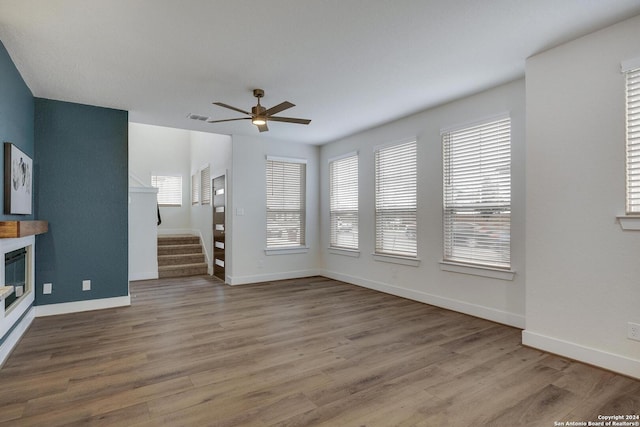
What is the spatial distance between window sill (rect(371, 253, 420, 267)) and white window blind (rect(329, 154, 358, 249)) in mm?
672

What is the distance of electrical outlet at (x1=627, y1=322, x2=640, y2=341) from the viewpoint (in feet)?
8.16

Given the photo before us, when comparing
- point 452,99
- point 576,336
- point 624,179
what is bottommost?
point 576,336

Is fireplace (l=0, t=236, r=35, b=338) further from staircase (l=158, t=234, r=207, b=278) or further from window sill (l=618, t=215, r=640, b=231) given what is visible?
window sill (l=618, t=215, r=640, b=231)

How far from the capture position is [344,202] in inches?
250

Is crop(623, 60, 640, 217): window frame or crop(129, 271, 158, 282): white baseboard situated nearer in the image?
crop(623, 60, 640, 217): window frame

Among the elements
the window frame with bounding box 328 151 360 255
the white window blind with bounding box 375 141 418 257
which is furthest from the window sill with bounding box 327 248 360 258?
the white window blind with bounding box 375 141 418 257

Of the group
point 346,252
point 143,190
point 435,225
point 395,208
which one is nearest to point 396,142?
point 395,208

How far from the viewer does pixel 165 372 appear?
8.59 ft

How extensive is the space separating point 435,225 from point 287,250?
118 inches

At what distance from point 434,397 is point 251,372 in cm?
133

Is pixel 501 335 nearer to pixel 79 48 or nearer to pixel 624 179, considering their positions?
pixel 624 179

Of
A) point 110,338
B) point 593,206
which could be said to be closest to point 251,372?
point 110,338

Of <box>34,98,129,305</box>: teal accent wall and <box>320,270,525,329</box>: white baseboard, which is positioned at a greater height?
<box>34,98,129,305</box>: teal accent wall

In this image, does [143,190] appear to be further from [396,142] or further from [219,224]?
[396,142]
